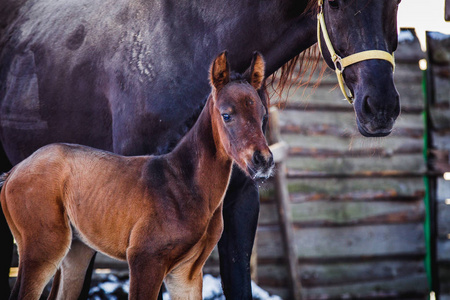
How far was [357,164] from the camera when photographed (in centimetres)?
557

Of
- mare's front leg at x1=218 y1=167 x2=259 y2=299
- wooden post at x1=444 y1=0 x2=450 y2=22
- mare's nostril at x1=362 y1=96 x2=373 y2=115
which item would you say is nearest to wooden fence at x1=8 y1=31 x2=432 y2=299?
wooden post at x1=444 y1=0 x2=450 y2=22

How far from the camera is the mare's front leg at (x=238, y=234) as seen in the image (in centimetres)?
241

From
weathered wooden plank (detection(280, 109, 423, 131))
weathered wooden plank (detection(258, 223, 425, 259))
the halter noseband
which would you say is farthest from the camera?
weathered wooden plank (detection(280, 109, 423, 131))

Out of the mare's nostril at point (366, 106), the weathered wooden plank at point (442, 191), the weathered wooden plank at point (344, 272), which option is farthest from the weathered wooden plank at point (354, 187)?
the mare's nostril at point (366, 106)

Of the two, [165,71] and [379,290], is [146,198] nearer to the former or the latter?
[165,71]

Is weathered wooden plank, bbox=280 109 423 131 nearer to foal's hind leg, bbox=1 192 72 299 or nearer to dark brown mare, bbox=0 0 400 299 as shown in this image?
dark brown mare, bbox=0 0 400 299

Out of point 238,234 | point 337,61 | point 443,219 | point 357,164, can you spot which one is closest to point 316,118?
point 357,164

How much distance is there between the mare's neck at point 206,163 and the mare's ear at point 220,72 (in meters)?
0.08

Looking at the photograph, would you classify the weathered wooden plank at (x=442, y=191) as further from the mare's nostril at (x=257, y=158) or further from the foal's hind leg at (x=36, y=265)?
the foal's hind leg at (x=36, y=265)

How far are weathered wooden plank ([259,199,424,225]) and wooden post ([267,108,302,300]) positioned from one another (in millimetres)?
171

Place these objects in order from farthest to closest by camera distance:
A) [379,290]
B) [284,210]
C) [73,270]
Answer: [379,290], [284,210], [73,270]

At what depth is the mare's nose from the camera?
162cm

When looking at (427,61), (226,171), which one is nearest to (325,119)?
(427,61)

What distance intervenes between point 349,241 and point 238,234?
10.7ft
